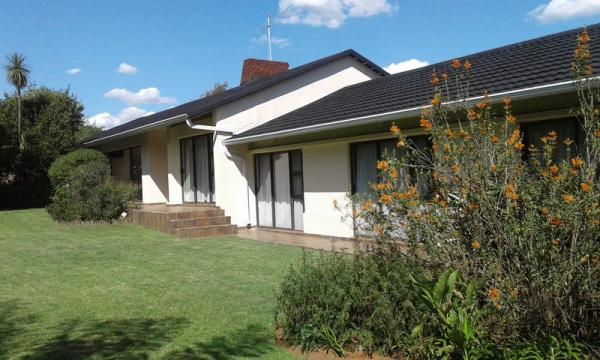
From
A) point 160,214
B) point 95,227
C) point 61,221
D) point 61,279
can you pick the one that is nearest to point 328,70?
point 160,214

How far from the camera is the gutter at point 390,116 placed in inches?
301

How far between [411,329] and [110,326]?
329cm

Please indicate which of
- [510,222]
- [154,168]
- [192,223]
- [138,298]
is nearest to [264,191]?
[192,223]

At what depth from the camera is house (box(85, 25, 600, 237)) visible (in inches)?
365

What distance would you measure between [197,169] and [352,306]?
555 inches

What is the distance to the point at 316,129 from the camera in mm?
12078

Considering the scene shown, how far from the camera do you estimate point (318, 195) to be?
13633 mm

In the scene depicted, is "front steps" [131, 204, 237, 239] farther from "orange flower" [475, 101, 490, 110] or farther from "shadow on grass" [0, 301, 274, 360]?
"orange flower" [475, 101, 490, 110]

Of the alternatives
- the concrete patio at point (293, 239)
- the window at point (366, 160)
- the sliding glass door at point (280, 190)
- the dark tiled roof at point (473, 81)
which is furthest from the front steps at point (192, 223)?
the window at point (366, 160)

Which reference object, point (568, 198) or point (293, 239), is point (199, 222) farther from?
point (568, 198)

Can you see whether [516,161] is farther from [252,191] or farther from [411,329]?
[252,191]

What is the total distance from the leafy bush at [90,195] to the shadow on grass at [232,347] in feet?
40.3

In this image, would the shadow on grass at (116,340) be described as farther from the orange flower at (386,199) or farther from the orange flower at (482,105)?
the orange flower at (482,105)

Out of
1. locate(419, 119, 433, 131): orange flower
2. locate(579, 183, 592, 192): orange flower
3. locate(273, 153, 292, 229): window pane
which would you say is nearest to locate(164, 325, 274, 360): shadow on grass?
locate(419, 119, 433, 131): orange flower
